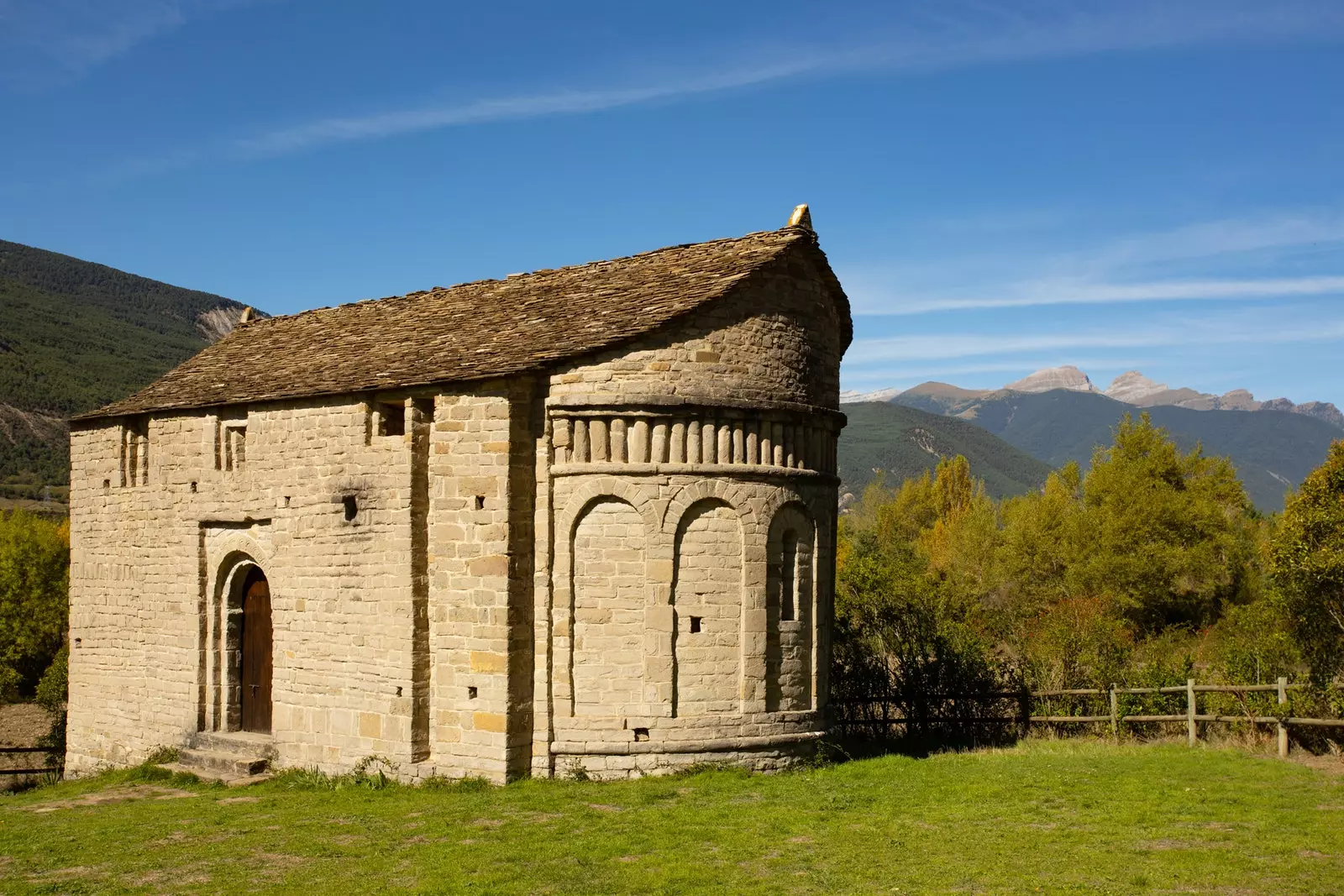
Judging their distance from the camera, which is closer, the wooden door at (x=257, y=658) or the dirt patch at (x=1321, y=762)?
the dirt patch at (x=1321, y=762)

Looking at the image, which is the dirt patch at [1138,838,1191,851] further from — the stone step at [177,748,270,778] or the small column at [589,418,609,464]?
the stone step at [177,748,270,778]

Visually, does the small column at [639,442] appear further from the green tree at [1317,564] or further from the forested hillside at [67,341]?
the forested hillside at [67,341]

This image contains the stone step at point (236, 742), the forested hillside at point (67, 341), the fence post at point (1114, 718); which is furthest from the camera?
the forested hillside at point (67, 341)

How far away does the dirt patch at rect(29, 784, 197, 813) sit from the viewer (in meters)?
15.6

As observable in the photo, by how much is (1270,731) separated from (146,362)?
88.1 metres

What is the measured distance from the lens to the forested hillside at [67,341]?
70188 millimetres

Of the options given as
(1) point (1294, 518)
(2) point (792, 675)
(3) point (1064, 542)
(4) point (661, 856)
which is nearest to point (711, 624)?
(2) point (792, 675)

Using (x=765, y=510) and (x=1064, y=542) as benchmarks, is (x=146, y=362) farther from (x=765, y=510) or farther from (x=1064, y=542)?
(x=765, y=510)

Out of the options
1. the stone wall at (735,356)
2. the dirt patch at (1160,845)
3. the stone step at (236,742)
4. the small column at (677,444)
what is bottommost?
the stone step at (236,742)

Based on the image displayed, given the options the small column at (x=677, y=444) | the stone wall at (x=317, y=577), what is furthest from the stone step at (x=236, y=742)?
the small column at (x=677, y=444)

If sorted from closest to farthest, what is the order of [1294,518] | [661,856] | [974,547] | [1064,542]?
[661,856] < [1294,518] < [1064,542] < [974,547]

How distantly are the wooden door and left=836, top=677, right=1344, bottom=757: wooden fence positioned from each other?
31.7ft

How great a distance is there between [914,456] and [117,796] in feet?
521

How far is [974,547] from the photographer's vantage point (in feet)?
140
